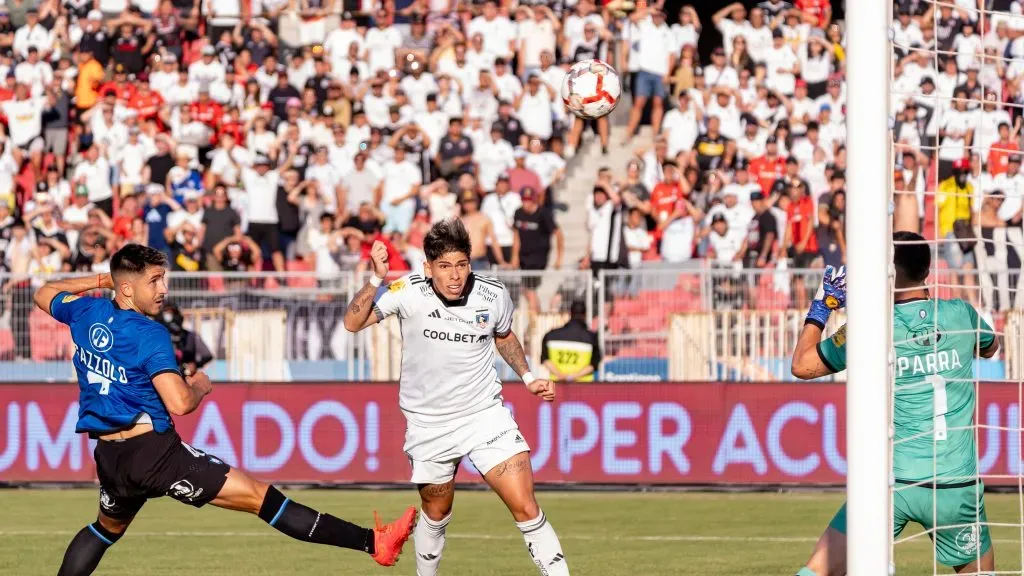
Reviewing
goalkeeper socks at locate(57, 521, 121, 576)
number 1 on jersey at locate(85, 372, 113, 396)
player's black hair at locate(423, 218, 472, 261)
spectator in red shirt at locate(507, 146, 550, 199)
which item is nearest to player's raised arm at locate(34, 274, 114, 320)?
number 1 on jersey at locate(85, 372, 113, 396)

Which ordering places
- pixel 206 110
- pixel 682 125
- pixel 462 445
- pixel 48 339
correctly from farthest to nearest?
pixel 206 110 < pixel 682 125 < pixel 48 339 < pixel 462 445

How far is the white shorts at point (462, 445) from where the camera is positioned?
918 centimetres

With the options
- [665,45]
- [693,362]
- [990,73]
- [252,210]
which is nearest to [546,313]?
[693,362]

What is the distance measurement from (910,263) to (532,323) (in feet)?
32.4

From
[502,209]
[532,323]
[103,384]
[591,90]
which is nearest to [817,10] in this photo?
[502,209]

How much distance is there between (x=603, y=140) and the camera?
23.4 m

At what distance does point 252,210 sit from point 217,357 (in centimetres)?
454

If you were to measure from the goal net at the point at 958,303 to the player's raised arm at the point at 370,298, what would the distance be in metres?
2.82

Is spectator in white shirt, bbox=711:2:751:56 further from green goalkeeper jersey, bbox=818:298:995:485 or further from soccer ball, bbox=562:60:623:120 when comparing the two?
green goalkeeper jersey, bbox=818:298:995:485

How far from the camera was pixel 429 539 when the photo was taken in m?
9.45

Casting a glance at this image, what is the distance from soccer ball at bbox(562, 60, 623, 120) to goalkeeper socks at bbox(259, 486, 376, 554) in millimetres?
5458

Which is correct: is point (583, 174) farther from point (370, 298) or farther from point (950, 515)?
point (950, 515)

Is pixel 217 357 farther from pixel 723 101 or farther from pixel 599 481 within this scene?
pixel 723 101

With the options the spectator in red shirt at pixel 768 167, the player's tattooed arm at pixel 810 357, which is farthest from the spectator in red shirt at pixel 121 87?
the player's tattooed arm at pixel 810 357
